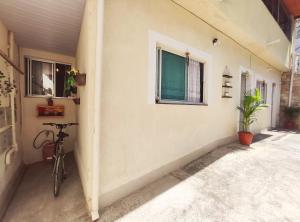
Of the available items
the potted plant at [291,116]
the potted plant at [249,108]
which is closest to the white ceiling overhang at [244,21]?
the potted plant at [249,108]

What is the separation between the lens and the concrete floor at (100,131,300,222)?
2180 mm

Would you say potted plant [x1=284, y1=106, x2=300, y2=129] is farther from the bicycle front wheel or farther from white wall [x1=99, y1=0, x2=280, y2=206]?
the bicycle front wheel

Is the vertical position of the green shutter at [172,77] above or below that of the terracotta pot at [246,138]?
above

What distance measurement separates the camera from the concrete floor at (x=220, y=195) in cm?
218

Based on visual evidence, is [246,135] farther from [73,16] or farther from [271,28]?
[73,16]

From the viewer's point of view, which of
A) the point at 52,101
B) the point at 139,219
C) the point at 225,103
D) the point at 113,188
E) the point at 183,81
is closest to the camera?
the point at 139,219

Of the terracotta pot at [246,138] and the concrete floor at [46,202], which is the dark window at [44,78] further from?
the terracotta pot at [246,138]

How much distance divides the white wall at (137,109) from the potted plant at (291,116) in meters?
8.29

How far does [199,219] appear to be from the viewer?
2.13 metres

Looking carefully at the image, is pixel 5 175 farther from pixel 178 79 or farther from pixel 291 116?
pixel 291 116

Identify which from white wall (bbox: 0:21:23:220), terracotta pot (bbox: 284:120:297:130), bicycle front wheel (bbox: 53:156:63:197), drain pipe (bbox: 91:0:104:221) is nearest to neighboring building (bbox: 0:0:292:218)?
drain pipe (bbox: 91:0:104:221)

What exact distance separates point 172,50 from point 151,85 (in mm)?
1047

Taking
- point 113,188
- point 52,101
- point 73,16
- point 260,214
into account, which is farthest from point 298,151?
point 52,101

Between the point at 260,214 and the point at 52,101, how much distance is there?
502 centimetres
